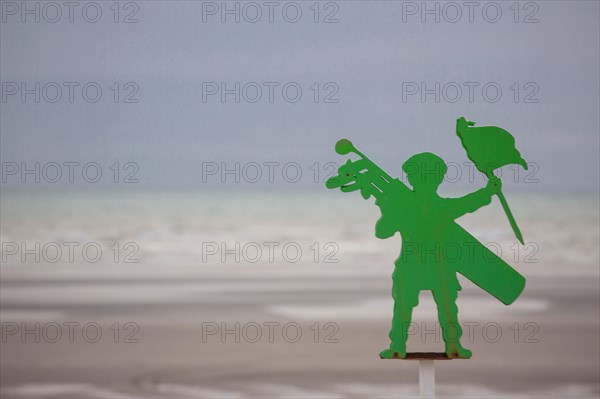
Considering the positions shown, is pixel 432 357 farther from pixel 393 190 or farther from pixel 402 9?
pixel 402 9

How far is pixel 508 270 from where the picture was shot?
3.51 metres

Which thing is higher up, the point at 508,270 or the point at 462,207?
the point at 462,207

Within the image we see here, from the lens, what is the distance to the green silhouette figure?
344cm

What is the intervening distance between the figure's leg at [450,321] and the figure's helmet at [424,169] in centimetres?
39

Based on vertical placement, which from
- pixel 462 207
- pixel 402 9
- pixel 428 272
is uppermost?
pixel 402 9

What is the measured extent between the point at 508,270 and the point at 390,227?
47cm

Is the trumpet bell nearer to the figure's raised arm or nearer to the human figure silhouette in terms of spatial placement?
the human figure silhouette

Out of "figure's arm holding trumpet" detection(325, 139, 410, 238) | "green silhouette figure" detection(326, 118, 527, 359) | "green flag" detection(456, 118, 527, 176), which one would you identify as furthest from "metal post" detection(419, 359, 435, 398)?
"green flag" detection(456, 118, 527, 176)

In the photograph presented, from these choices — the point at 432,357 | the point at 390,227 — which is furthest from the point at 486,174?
the point at 432,357

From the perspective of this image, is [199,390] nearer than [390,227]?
No

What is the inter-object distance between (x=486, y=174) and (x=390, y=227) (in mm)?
413

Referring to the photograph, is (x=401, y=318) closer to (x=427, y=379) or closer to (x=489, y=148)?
(x=427, y=379)

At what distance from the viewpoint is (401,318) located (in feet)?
11.3

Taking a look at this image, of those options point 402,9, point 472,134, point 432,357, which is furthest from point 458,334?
point 402,9
